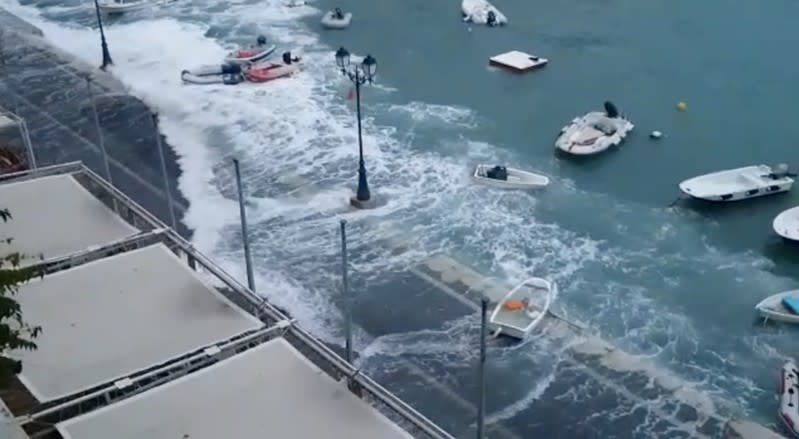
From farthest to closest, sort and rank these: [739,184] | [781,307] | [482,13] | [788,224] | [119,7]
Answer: [119,7] → [482,13] → [739,184] → [788,224] → [781,307]

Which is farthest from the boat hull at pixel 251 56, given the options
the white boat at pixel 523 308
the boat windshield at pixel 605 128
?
the white boat at pixel 523 308

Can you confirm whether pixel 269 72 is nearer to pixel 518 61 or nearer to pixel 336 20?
pixel 336 20

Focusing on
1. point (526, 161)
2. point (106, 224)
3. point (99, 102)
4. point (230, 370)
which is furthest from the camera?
point (99, 102)

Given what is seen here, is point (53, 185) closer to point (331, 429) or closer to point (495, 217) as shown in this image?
point (331, 429)

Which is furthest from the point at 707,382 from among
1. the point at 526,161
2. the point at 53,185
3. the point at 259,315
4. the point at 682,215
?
the point at 53,185

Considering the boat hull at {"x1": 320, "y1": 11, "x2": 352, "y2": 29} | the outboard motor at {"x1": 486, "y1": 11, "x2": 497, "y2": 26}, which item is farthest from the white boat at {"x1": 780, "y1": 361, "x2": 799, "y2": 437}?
the boat hull at {"x1": 320, "y1": 11, "x2": 352, "y2": 29}

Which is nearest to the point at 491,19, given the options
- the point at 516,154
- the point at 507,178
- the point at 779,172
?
the point at 516,154
